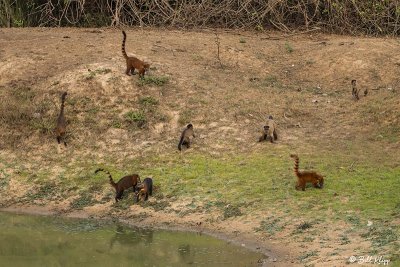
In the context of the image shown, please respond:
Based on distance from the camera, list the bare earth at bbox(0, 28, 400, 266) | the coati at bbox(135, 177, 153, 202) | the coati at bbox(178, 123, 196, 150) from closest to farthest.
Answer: the coati at bbox(135, 177, 153, 202), the bare earth at bbox(0, 28, 400, 266), the coati at bbox(178, 123, 196, 150)

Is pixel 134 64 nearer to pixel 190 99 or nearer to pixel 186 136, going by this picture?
pixel 190 99

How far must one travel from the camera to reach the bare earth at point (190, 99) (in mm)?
13047

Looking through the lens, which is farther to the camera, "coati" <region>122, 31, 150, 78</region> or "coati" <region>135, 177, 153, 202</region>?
"coati" <region>122, 31, 150, 78</region>

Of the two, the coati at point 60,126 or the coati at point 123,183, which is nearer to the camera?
the coati at point 123,183

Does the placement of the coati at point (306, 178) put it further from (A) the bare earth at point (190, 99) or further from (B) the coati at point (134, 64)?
(B) the coati at point (134, 64)

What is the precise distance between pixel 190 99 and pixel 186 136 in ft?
4.52

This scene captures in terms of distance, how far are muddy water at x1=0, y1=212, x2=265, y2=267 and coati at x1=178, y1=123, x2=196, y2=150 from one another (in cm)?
217

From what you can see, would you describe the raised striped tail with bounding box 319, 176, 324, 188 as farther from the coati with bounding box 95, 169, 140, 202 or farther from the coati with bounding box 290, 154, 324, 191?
the coati with bounding box 95, 169, 140, 202

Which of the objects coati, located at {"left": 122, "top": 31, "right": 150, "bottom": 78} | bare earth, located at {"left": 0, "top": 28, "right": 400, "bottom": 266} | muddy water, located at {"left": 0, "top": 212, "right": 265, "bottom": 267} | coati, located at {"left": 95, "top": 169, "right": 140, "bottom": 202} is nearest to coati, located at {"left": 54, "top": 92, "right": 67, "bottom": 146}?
bare earth, located at {"left": 0, "top": 28, "right": 400, "bottom": 266}

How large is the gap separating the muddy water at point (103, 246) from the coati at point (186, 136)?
7.12 ft

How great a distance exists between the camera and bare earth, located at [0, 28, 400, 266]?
13.0m

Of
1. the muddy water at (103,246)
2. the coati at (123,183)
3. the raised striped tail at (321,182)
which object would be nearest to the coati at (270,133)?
the raised striped tail at (321,182)

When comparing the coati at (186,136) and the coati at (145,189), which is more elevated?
the coati at (186,136)

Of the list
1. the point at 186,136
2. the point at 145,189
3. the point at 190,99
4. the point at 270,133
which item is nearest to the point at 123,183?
the point at 145,189
